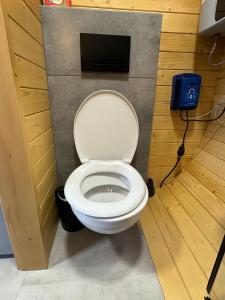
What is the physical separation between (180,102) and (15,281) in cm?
138

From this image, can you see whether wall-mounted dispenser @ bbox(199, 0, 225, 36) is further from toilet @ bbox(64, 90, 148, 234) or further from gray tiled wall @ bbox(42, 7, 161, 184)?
toilet @ bbox(64, 90, 148, 234)

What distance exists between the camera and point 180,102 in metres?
1.21

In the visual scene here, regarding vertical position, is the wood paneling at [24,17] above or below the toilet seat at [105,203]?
above

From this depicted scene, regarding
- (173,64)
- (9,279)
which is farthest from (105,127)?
(9,279)

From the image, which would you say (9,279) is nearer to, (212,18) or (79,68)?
(79,68)

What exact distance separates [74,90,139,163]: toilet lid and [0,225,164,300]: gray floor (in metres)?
0.53

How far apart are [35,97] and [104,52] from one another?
503 mm

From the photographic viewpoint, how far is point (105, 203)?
0.77 m

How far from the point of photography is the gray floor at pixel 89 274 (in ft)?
2.82

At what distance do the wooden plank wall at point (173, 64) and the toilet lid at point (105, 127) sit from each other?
0.93 ft

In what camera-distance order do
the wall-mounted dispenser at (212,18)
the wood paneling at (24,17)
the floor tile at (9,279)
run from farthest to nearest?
the wall-mounted dispenser at (212,18), the floor tile at (9,279), the wood paneling at (24,17)

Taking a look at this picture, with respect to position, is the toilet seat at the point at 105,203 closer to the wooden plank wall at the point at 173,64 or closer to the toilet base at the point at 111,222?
the toilet base at the point at 111,222

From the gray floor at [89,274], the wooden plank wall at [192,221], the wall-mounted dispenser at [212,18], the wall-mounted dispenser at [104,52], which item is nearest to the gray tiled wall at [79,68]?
the wall-mounted dispenser at [104,52]

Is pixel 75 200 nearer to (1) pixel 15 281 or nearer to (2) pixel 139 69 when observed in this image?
(1) pixel 15 281
